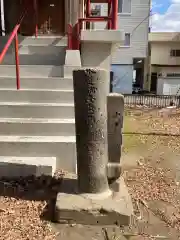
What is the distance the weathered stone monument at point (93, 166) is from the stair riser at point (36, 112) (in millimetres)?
1376

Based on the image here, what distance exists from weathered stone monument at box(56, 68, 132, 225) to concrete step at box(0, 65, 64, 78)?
248cm

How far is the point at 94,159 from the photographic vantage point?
3342 mm

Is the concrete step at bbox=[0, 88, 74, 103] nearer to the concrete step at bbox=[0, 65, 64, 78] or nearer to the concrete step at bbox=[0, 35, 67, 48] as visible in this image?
the concrete step at bbox=[0, 65, 64, 78]

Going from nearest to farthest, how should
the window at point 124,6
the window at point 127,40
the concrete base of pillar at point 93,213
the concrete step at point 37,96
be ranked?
the concrete base of pillar at point 93,213, the concrete step at point 37,96, the window at point 124,6, the window at point 127,40

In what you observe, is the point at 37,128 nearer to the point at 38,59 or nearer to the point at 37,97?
the point at 37,97

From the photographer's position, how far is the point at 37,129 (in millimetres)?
4441

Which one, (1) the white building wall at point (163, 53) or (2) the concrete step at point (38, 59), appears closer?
(2) the concrete step at point (38, 59)

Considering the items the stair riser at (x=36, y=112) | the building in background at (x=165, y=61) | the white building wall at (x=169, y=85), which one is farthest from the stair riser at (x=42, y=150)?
the white building wall at (x=169, y=85)

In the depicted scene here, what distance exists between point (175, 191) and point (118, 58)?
21.8 meters

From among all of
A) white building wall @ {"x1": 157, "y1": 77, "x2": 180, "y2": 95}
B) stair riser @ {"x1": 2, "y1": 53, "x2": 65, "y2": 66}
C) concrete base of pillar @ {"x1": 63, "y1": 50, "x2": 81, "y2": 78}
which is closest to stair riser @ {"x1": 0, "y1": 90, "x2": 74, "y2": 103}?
concrete base of pillar @ {"x1": 63, "y1": 50, "x2": 81, "y2": 78}

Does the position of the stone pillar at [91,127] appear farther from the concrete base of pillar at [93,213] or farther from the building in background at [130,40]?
the building in background at [130,40]

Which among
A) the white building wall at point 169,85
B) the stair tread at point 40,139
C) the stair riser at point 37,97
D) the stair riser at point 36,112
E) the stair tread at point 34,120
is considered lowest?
the white building wall at point 169,85

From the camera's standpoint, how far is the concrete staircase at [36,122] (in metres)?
4.11

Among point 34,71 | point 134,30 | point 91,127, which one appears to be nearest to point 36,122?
point 91,127
